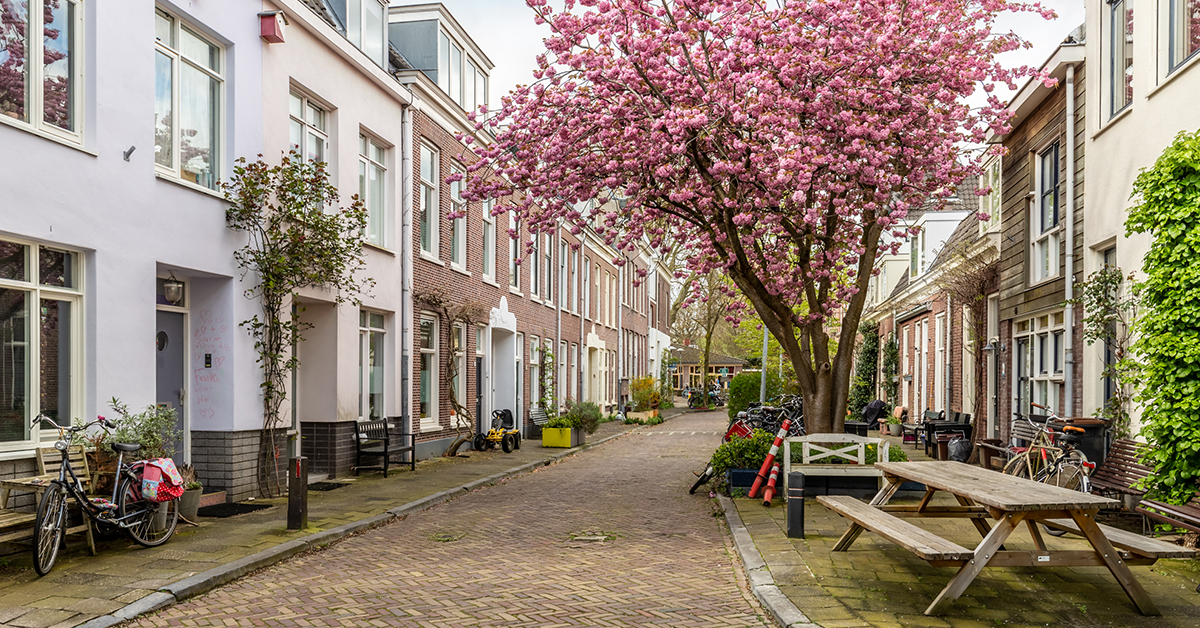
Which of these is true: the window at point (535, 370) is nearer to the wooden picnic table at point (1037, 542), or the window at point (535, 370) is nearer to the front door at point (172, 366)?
the front door at point (172, 366)

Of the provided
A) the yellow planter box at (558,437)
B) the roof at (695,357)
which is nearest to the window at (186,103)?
the yellow planter box at (558,437)

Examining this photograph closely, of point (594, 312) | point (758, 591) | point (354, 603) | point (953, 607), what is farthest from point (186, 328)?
point (594, 312)

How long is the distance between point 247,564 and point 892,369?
26074 mm

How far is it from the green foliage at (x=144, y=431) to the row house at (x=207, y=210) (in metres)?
0.21

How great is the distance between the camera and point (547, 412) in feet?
80.2

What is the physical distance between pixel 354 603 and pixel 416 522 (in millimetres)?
3908

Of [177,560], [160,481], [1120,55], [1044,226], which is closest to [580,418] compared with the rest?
[1044,226]

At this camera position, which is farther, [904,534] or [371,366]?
[371,366]

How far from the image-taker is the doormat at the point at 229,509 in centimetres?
1036

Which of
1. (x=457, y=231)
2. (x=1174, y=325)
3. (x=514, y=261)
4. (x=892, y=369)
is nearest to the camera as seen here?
(x=1174, y=325)

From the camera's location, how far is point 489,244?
882 inches

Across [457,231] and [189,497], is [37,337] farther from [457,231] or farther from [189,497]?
[457,231]

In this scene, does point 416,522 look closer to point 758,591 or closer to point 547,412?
point 758,591

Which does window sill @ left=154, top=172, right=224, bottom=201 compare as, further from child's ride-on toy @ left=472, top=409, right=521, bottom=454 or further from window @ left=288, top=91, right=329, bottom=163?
child's ride-on toy @ left=472, top=409, right=521, bottom=454
